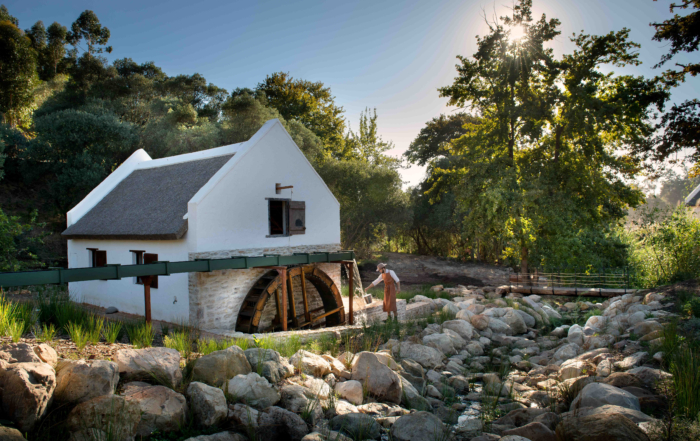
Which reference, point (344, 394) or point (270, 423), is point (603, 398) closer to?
point (344, 394)

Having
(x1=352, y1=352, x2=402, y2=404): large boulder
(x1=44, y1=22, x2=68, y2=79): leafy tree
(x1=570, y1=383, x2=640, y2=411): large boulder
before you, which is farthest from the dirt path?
(x1=44, y1=22, x2=68, y2=79): leafy tree

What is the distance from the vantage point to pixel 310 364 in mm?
6859

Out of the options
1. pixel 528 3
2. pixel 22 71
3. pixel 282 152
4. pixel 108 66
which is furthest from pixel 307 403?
pixel 108 66

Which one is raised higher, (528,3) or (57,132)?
(528,3)

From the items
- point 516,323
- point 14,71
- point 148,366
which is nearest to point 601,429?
point 148,366

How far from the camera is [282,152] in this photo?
41.4 ft

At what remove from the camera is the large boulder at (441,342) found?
10109 mm

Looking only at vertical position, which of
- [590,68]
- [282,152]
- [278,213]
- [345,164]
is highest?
[590,68]

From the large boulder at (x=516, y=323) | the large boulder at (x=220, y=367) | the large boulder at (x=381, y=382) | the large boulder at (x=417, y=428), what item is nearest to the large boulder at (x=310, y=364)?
the large boulder at (x=381, y=382)

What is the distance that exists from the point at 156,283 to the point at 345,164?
48.0ft

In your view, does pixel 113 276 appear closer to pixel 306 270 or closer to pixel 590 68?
pixel 306 270

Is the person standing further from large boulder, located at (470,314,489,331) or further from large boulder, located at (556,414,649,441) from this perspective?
large boulder, located at (556,414,649,441)

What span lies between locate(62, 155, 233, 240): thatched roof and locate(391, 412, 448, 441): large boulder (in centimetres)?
738

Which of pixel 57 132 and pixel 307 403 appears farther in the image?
pixel 57 132
